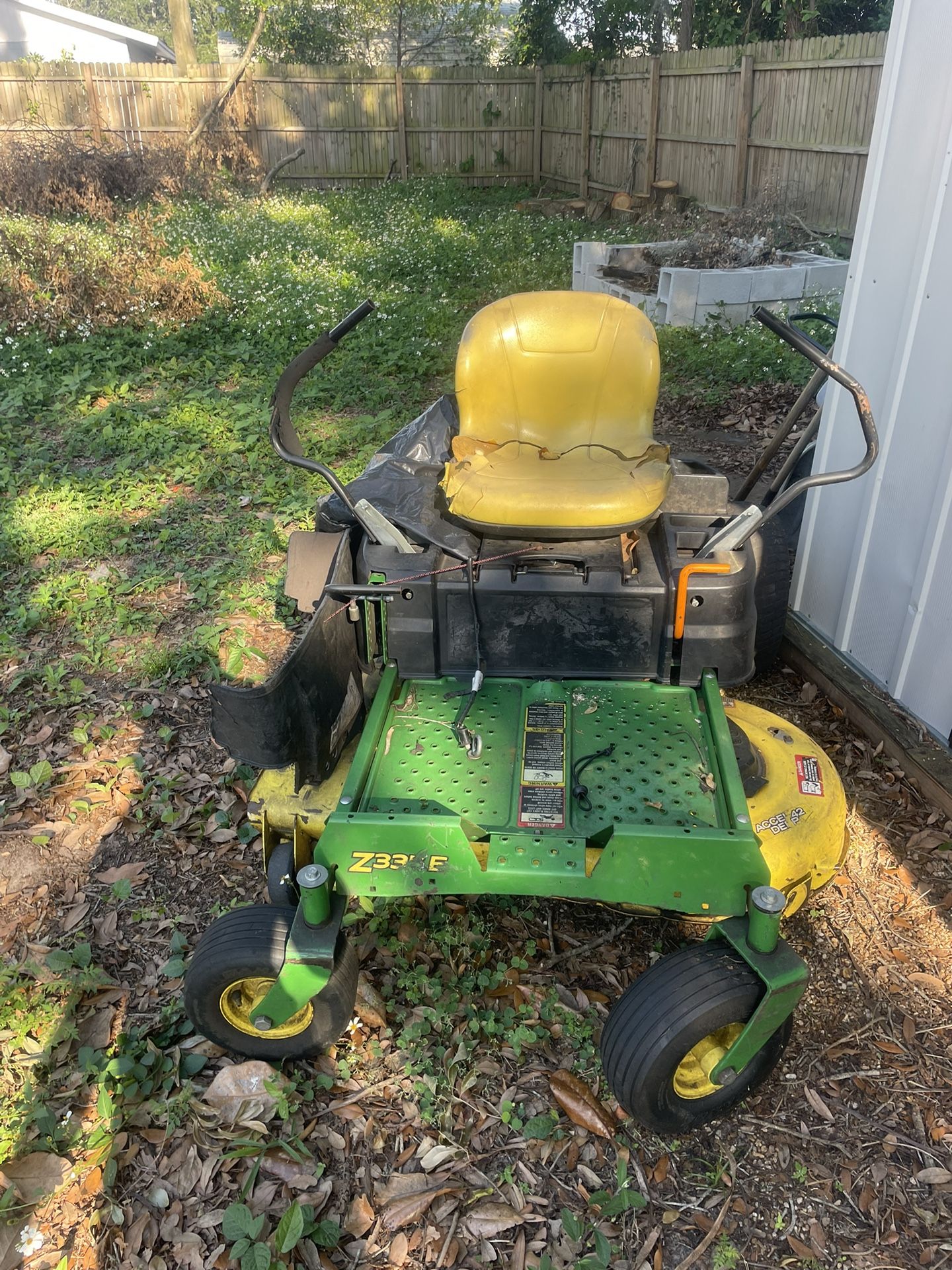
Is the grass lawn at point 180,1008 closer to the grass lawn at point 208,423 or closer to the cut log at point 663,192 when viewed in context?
the grass lawn at point 208,423

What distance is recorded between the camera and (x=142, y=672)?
3746mm

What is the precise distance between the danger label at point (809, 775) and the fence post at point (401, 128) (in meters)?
15.0

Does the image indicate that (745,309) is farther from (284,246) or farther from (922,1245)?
(922,1245)

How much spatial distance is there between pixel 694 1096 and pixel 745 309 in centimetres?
664

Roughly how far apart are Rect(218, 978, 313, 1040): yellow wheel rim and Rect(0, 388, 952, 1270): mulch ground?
0.15 metres

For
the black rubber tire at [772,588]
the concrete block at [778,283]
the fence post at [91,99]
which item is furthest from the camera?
the fence post at [91,99]

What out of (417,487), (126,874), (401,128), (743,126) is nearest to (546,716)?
(417,487)

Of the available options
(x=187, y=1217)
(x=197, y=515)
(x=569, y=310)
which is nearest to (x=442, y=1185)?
(x=187, y=1217)

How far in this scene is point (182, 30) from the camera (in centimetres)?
1535

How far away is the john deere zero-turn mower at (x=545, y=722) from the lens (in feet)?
6.61

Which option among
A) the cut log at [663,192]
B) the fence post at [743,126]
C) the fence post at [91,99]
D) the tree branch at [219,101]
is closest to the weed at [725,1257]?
the fence post at [743,126]

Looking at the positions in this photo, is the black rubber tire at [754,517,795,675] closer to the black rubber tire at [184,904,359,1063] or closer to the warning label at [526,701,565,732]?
the warning label at [526,701,565,732]

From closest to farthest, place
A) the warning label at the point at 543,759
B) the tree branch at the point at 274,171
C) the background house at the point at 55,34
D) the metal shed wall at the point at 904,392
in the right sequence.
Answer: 1. the warning label at the point at 543,759
2. the metal shed wall at the point at 904,392
3. the tree branch at the point at 274,171
4. the background house at the point at 55,34

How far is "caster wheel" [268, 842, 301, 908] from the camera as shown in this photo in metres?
2.21
